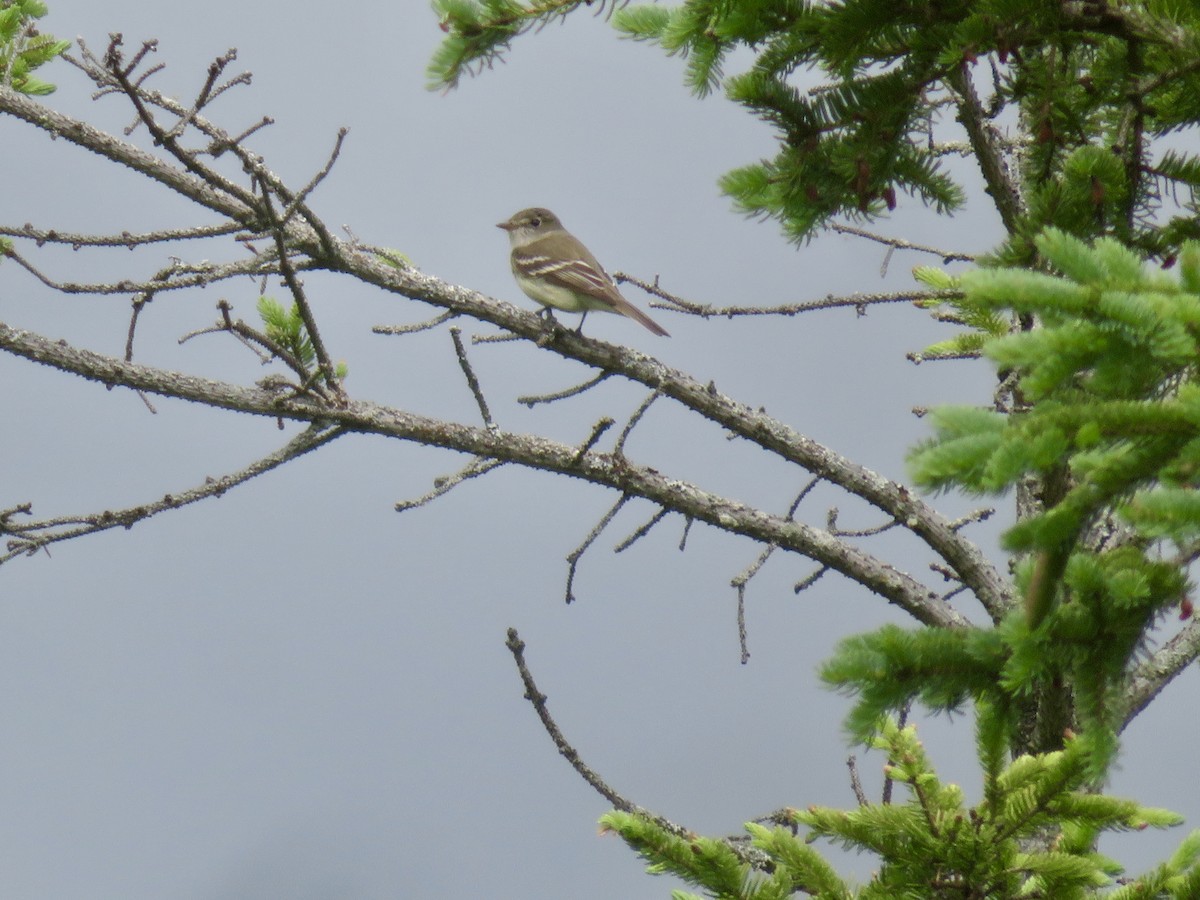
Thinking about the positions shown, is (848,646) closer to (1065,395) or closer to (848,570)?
(1065,395)

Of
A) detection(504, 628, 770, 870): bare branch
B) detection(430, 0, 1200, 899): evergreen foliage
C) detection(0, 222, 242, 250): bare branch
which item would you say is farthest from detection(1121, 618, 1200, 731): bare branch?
detection(0, 222, 242, 250): bare branch

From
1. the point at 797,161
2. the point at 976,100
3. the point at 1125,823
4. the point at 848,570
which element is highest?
the point at 976,100

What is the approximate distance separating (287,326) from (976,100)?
3.54 m

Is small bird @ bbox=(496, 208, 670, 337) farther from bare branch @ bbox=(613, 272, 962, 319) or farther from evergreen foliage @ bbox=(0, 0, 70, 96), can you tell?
evergreen foliage @ bbox=(0, 0, 70, 96)

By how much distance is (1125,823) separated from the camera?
3648 millimetres

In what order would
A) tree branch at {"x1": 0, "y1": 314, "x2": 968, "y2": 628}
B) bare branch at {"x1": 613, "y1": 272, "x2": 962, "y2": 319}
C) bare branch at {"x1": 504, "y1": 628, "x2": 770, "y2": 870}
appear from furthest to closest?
bare branch at {"x1": 613, "y1": 272, "x2": 962, "y2": 319}
tree branch at {"x1": 0, "y1": 314, "x2": 968, "y2": 628}
bare branch at {"x1": 504, "y1": 628, "x2": 770, "y2": 870}

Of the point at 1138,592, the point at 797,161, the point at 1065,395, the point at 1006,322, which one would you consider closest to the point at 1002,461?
the point at 1065,395

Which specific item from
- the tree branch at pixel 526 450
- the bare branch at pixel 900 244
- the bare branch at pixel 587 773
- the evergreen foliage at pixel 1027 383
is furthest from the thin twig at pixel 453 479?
the bare branch at pixel 900 244

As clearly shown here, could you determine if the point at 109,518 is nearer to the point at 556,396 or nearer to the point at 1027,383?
the point at 556,396

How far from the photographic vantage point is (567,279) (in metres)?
7.68

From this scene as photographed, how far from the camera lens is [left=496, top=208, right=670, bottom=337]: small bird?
7594 millimetres

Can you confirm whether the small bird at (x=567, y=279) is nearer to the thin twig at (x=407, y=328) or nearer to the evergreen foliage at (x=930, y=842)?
the thin twig at (x=407, y=328)

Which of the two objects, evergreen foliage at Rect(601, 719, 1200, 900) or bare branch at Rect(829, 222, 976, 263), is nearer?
evergreen foliage at Rect(601, 719, 1200, 900)

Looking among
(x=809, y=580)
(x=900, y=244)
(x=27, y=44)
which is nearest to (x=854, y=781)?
(x=809, y=580)
